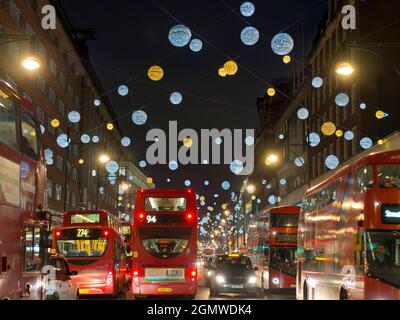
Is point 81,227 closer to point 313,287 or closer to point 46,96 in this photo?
point 313,287

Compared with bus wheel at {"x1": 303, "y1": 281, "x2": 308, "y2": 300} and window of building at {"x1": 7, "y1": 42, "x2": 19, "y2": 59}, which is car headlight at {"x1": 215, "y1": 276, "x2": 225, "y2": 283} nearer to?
bus wheel at {"x1": 303, "y1": 281, "x2": 308, "y2": 300}

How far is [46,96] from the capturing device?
5488cm

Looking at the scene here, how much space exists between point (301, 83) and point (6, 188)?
59882mm

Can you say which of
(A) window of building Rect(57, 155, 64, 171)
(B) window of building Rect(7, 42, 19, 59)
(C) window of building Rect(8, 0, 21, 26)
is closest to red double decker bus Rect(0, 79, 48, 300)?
(C) window of building Rect(8, 0, 21, 26)

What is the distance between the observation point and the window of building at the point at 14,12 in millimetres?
42281

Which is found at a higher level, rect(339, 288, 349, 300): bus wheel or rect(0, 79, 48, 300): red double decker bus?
rect(0, 79, 48, 300): red double decker bus

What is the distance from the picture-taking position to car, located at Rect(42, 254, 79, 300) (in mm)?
15820

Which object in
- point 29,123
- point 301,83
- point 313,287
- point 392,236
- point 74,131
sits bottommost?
point 313,287

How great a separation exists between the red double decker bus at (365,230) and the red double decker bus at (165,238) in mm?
8745

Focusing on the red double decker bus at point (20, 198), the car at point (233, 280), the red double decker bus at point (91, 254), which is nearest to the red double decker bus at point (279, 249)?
the car at point (233, 280)

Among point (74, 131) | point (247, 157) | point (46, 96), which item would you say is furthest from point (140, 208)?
point (247, 157)

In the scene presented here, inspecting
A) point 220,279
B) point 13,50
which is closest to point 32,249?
point 220,279

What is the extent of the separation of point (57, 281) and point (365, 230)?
7.20 metres

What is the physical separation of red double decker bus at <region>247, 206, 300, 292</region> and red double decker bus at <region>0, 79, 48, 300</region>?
1867 centimetres
